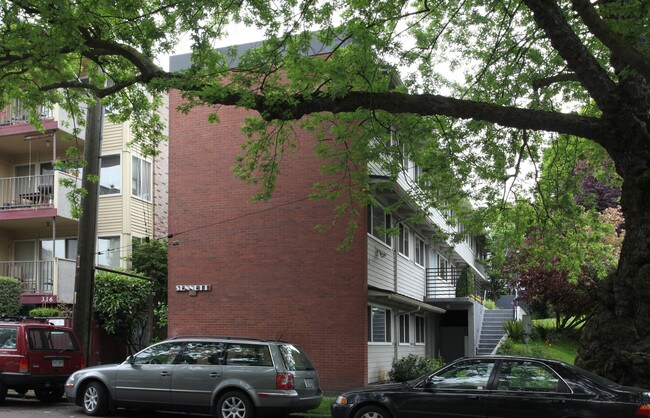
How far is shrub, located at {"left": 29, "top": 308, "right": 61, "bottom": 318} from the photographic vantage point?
2039 cm

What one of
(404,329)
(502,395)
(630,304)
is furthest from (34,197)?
(630,304)

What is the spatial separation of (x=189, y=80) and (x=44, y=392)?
8.20m

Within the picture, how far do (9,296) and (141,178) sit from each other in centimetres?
685

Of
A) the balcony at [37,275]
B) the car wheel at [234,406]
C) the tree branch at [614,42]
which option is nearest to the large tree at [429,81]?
the tree branch at [614,42]

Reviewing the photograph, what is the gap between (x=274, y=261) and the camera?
1839 cm

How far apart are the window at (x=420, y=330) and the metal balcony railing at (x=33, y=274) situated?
1336cm


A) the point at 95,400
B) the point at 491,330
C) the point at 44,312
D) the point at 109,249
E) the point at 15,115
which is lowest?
the point at 491,330

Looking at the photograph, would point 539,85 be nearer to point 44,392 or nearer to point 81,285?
point 81,285

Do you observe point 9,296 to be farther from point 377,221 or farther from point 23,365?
point 377,221

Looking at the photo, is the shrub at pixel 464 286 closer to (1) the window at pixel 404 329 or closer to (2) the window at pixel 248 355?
(1) the window at pixel 404 329

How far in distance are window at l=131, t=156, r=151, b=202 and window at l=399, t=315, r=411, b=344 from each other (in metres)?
11.2

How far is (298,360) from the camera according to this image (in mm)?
12094

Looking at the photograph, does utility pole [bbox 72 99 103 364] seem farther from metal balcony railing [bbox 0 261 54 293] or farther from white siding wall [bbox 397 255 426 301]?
white siding wall [bbox 397 255 426 301]

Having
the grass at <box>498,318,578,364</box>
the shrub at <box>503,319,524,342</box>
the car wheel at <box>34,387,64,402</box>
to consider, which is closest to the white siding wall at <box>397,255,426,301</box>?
the grass at <box>498,318,578,364</box>
